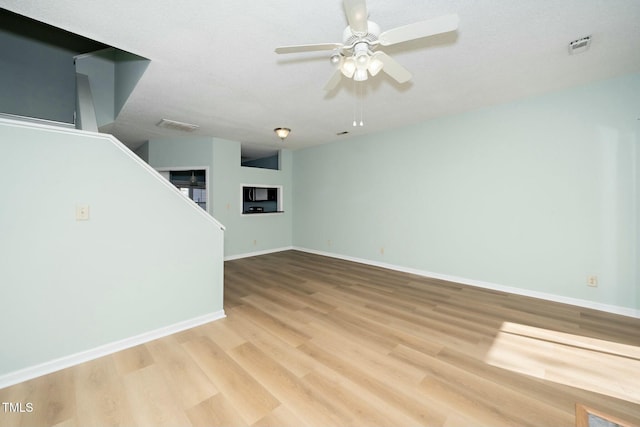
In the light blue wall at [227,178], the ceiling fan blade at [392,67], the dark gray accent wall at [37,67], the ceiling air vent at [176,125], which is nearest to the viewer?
the ceiling fan blade at [392,67]

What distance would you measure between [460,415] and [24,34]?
7210 mm

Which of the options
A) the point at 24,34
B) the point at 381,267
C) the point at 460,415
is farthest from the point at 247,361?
the point at 24,34

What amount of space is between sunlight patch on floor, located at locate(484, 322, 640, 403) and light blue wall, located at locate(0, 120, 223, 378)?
2978mm

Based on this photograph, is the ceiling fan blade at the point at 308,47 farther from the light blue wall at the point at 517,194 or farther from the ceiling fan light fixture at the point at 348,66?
the light blue wall at the point at 517,194

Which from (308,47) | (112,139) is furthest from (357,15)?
(112,139)

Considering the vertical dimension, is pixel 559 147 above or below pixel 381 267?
above

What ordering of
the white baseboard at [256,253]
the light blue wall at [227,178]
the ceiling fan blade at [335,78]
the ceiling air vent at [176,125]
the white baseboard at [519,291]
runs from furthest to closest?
the white baseboard at [256,253], the light blue wall at [227,178], the ceiling air vent at [176,125], the white baseboard at [519,291], the ceiling fan blade at [335,78]

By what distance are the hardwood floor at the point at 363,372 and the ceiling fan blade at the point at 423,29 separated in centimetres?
233

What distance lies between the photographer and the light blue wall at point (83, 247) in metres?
1.74

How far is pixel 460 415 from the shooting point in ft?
4.78

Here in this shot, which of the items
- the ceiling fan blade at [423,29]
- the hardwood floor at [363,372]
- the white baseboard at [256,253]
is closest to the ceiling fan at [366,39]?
the ceiling fan blade at [423,29]

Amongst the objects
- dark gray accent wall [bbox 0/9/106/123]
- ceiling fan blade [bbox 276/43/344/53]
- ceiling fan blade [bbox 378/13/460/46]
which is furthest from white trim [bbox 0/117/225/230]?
dark gray accent wall [bbox 0/9/106/123]

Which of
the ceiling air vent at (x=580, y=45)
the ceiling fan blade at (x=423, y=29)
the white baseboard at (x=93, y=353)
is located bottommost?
the white baseboard at (x=93, y=353)

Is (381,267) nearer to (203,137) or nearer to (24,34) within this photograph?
(203,137)
